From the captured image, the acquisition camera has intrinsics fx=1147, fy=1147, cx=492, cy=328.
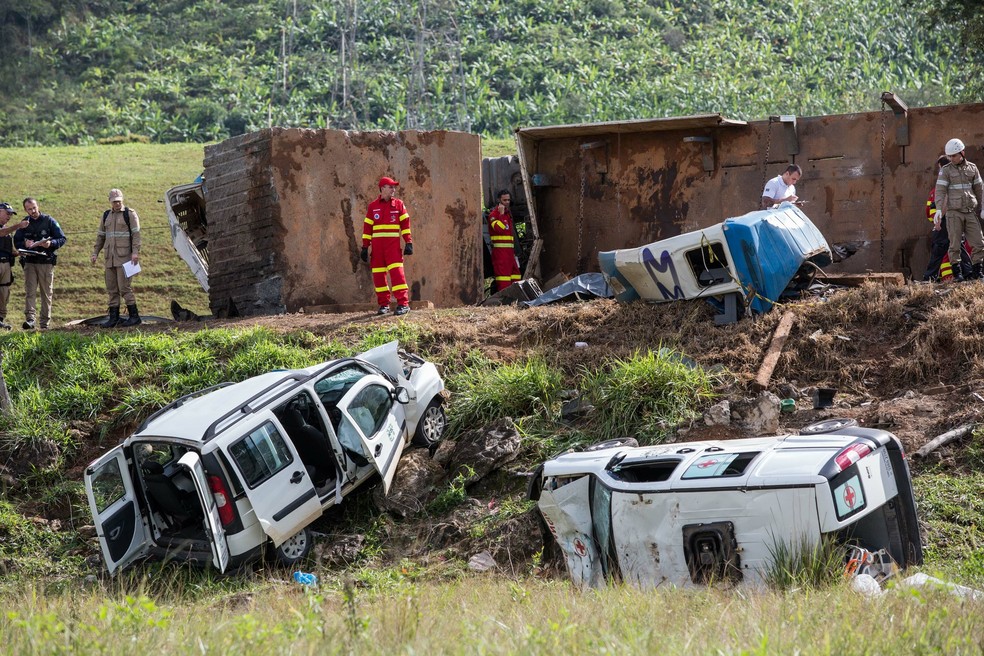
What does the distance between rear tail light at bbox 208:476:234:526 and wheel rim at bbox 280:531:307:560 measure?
66 cm

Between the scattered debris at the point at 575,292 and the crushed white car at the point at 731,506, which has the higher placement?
the scattered debris at the point at 575,292

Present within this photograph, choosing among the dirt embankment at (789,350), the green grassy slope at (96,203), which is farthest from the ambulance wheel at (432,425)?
the green grassy slope at (96,203)

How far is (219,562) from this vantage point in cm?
907

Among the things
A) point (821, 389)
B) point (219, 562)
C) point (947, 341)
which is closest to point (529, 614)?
point (219, 562)

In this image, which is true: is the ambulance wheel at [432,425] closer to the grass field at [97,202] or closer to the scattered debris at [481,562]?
the scattered debris at [481,562]

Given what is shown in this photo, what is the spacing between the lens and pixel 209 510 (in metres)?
9.09

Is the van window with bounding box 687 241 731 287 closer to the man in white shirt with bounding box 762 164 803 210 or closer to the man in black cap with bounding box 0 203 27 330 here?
the man in white shirt with bounding box 762 164 803 210

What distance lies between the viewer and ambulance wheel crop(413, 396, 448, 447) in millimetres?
11016

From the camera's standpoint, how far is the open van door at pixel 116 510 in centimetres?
948

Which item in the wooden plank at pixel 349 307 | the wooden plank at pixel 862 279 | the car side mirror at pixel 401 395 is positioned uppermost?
the wooden plank at pixel 862 279

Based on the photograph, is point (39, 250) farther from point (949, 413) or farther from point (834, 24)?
point (834, 24)

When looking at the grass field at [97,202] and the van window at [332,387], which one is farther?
the grass field at [97,202]

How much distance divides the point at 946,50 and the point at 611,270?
43422 millimetres

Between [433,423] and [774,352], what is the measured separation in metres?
3.44
